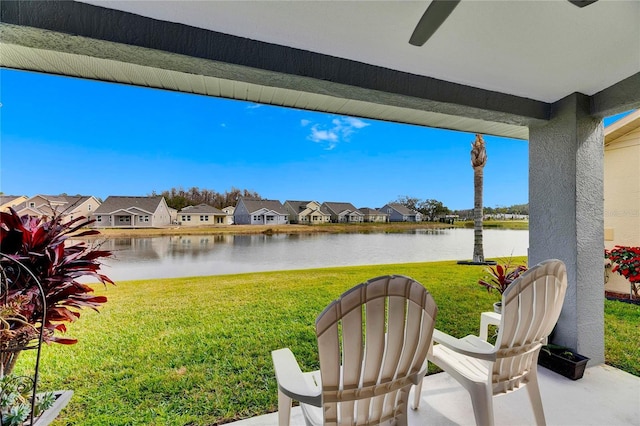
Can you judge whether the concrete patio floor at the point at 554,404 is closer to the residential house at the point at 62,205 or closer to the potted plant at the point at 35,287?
the potted plant at the point at 35,287

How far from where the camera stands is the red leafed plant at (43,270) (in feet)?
4.17

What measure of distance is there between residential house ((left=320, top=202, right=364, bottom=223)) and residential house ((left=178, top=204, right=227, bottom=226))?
1.42m

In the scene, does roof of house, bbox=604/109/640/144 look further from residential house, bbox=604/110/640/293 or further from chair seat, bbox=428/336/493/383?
chair seat, bbox=428/336/493/383

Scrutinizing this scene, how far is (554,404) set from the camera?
79.1 inches

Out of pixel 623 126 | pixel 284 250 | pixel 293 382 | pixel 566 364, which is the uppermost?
pixel 623 126

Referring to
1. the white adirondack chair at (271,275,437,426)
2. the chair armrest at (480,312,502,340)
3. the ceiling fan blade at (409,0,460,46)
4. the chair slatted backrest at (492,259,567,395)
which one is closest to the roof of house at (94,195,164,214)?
the white adirondack chair at (271,275,437,426)

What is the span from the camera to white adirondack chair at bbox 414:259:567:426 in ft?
5.01

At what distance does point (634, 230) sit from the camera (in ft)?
14.1

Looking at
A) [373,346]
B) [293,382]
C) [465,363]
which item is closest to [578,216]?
[465,363]

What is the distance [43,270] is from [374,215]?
3656mm

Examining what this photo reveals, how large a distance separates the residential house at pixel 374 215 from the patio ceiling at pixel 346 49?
1994 millimetres

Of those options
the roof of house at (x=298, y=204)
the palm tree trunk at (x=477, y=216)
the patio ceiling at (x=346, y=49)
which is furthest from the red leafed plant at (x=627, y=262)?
the roof of house at (x=298, y=204)

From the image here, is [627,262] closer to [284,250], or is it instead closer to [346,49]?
[284,250]

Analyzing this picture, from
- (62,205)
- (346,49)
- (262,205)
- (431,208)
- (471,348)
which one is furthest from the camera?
(431,208)
